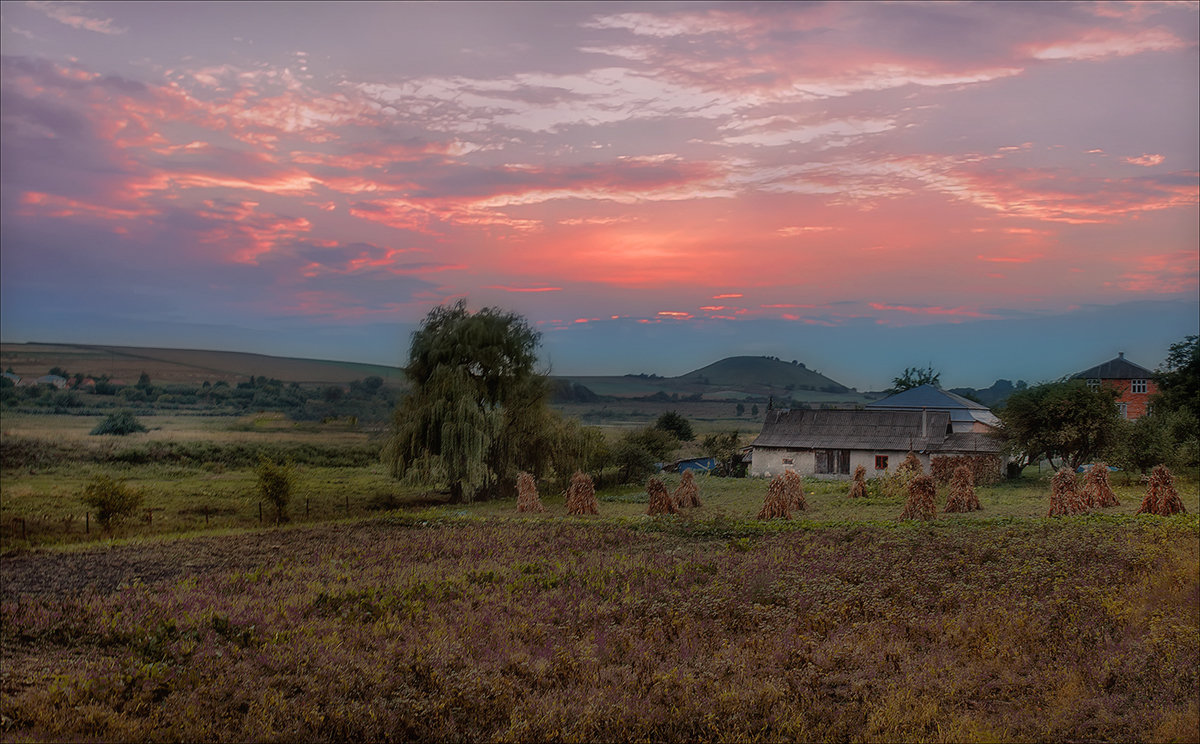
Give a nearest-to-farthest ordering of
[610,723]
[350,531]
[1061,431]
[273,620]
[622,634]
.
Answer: [610,723] < [622,634] < [273,620] < [350,531] < [1061,431]

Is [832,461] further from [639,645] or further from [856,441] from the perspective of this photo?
[639,645]

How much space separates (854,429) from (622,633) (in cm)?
1928

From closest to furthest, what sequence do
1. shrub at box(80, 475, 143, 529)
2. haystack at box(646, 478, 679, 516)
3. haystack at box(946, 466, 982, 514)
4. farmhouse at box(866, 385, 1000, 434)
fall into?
shrub at box(80, 475, 143, 529)
haystack at box(946, 466, 982, 514)
haystack at box(646, 478, 679, 516)
farmhouse at box(866, 385, 1000, 434)

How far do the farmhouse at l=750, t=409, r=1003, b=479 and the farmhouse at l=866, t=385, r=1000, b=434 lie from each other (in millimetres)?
563

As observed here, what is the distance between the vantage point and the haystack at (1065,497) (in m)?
19.1

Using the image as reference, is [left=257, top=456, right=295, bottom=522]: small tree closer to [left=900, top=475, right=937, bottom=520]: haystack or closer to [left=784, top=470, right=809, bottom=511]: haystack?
[left=784, top=470, right=809, bottom=511]: haystack

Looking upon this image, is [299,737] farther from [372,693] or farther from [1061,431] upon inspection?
[1061,431]

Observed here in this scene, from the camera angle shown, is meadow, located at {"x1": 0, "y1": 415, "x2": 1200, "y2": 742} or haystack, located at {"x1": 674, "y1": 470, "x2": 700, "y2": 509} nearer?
meadow, located at {"x1": 0, "y1": 415, "x2": 1200, "y2": 742}

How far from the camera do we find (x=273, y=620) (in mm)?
10508

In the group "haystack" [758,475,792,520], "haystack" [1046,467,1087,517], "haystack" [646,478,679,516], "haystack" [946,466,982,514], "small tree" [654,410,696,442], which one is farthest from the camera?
"small tree" [654,410,696,442]

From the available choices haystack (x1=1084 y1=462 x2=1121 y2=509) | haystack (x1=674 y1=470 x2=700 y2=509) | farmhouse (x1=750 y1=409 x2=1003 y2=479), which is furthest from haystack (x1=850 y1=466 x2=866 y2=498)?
haystack (x1=1084 y1=462 x2=1121 y2=509)

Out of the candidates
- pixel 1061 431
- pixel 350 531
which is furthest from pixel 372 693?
pixel 1061 431

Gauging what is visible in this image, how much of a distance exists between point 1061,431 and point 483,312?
19.3 m

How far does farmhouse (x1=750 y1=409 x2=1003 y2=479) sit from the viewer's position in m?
25.6
